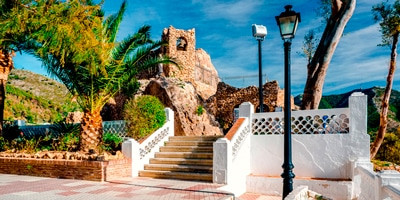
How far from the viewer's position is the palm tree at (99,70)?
33.0ft

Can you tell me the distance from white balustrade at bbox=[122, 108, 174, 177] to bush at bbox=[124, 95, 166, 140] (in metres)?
0.30

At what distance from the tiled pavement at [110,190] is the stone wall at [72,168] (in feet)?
0.89

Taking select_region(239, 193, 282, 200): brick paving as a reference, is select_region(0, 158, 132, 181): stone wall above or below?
above

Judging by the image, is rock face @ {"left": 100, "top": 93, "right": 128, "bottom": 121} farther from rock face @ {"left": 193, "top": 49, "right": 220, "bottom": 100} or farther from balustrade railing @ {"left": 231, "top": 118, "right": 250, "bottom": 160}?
rock face @ {"left": 193, "top": 49, "right": 220, "bottom": 100}

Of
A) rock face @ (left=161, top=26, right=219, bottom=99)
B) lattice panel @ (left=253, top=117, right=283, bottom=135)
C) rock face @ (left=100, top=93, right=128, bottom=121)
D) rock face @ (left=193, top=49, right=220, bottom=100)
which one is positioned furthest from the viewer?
rock face @ (left=193, top=49, right=220, bottom=100)

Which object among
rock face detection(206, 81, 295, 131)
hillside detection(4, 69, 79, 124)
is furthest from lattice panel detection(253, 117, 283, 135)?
hillside detection(4, 69, 79, 124)

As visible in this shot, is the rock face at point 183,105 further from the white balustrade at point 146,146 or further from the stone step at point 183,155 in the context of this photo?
the stone step at point 183,155

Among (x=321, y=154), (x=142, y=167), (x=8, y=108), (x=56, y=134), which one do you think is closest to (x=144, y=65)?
(x=142, y=167)

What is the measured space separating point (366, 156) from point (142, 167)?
20.2 ft

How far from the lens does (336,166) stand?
8961 mm

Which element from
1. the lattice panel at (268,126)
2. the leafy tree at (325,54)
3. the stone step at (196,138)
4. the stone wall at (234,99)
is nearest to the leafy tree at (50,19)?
the stone step at (196,138)

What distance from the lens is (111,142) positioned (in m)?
11.1

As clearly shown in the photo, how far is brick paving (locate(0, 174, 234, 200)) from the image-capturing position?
656 centimetres

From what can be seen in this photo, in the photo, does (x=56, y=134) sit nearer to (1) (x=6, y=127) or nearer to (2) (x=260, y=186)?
(1) (x=6, y=127)
